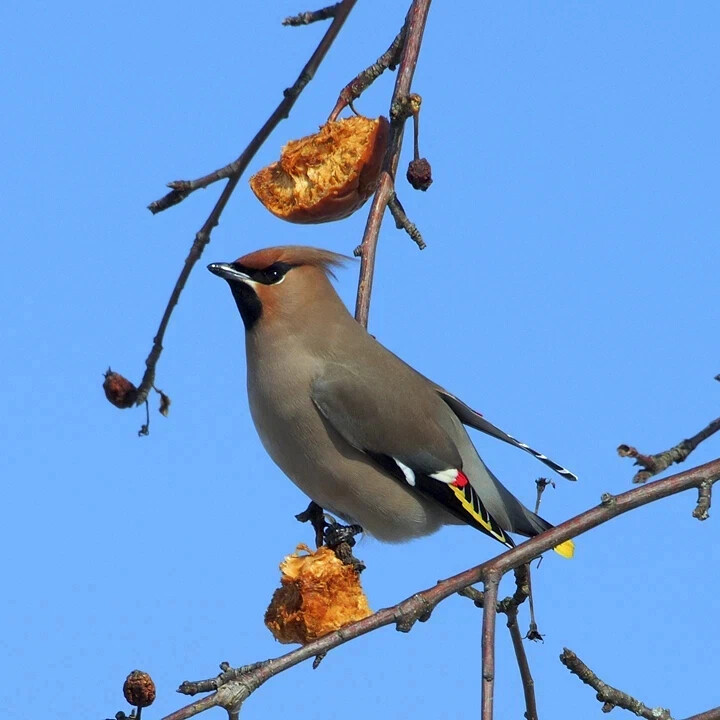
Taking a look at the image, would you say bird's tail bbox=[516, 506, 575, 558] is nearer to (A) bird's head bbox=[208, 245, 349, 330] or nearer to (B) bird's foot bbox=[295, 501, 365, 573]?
(B) bird's foot bbox=[295, 501, 365, 573]

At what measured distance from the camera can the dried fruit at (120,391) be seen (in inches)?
140

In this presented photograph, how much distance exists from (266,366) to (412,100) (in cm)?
98

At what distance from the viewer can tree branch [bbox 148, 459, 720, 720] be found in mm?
2387

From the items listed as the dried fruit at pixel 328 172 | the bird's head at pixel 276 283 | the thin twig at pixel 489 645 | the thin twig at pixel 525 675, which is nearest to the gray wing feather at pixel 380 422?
the bird's head at pixel 276 283

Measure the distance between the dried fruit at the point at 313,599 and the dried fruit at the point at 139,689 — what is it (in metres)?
0.55

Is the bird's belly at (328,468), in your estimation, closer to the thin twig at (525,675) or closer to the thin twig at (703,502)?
the thin twig at (525,675)

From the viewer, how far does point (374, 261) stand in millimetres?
3600

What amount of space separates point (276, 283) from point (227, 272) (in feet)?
0.55

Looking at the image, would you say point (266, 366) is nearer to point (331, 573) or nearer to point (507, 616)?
point (331, 573)

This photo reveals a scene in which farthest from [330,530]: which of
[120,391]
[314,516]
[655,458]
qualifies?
[655,458]

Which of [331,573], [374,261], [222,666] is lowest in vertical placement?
[222,666]

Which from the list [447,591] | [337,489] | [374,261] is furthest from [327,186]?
[447,591]

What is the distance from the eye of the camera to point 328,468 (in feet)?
13.0

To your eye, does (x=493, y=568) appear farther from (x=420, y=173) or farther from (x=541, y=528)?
(x=541, y=528)
